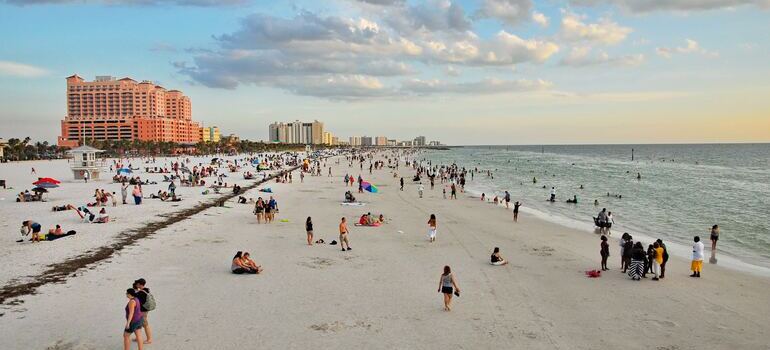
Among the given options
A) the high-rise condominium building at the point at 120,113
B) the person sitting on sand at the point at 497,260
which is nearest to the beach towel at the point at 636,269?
the person sitting on sand at the point at 497,260

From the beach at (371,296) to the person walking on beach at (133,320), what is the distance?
646 millimetres

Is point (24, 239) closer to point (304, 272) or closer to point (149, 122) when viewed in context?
point (304, 272)

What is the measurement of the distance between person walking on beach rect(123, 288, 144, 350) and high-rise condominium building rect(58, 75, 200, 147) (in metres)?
163

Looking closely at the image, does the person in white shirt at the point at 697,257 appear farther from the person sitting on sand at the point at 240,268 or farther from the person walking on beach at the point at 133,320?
the person walking on beach at the point at 133,320

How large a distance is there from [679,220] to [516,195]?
13.9m

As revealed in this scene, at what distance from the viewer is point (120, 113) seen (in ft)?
573

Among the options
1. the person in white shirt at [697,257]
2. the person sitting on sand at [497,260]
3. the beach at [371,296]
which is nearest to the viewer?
the beach at [371,296]

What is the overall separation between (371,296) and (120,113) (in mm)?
191163

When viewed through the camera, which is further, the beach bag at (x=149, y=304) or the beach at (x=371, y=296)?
the beach at (x=371, y=296)

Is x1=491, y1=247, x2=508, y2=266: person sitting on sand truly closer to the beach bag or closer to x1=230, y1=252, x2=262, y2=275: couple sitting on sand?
x1=230, y1=252, x2=262, y2=275: couple sitting on sand

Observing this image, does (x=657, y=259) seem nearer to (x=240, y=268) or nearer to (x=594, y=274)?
(x=594, y=274)

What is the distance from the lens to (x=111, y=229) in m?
19.2

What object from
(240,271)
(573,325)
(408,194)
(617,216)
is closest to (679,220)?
(617,216)

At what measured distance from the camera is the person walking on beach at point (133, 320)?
25.6ft
